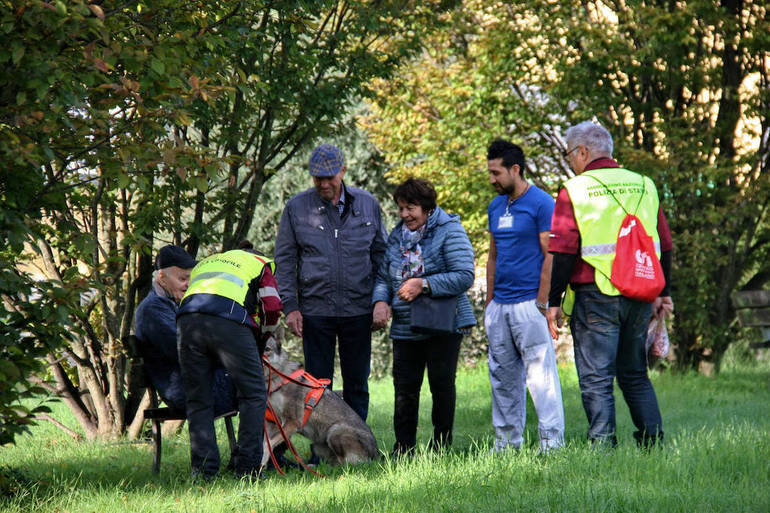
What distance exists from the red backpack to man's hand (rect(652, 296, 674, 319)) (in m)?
0.25

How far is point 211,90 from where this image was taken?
4.92 m

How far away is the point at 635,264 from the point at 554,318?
618mm

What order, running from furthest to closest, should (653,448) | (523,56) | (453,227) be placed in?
(523,56) → (453,227) → (653,448)

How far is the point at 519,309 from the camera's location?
234 inches

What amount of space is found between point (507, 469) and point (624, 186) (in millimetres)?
1960

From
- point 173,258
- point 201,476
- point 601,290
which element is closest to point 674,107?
point 601,290

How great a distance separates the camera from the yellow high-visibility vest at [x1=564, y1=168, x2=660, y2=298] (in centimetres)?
540

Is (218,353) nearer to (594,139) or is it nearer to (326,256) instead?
(326,256)

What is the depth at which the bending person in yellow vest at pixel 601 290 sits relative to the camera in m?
5.41

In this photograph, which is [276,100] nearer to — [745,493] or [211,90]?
[211,90]

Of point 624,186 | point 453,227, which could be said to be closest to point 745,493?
point 624,186

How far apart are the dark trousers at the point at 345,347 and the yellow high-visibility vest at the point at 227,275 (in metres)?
0.77

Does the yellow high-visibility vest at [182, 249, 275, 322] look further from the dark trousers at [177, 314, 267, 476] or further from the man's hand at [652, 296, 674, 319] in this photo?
the man's hand at [652, 296, 674, 319]

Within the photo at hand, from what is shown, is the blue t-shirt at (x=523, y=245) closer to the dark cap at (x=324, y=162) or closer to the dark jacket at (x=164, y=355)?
the dark cap at (x=324, y=162)
